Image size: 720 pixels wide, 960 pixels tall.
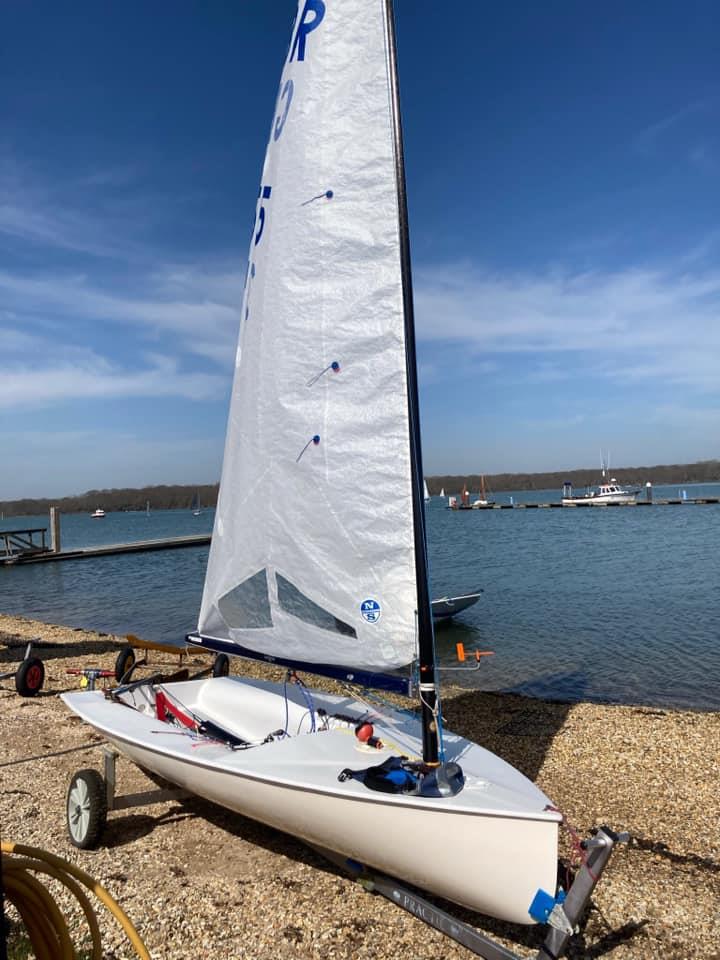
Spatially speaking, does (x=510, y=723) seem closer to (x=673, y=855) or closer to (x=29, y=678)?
(x=673, y=855)

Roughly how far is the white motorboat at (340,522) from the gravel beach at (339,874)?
53cm

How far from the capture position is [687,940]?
160 inches

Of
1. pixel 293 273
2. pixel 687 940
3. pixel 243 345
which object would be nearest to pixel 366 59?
pixel 293 273

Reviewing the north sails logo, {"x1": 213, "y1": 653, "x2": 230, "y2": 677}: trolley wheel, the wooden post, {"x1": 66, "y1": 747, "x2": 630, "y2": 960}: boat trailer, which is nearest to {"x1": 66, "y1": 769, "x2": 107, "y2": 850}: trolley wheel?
{"x1": 66, "y1": 747, "x2": 630, "y2": 960}: boat trailer

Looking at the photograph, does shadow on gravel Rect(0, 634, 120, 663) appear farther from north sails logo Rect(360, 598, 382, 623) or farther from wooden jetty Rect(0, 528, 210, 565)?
wooden jetty Rect(0, 528, 210, 565)

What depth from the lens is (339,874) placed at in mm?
4766

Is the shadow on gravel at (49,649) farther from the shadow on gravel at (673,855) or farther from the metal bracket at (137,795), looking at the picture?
the shadow on gravel at (673,855)

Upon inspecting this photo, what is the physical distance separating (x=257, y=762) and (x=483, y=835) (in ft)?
5.30

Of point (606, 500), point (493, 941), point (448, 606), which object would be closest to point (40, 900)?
point (493, 941)

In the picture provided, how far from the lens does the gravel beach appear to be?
4059 mm

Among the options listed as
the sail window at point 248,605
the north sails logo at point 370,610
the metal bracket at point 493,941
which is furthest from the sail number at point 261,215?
the metal bracket at point 493,941

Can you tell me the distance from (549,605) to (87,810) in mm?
17747

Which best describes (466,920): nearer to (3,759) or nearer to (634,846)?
(634,846)

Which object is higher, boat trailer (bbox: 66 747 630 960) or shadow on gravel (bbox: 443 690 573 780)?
boat trailer (bbox: 66 747 630 960)
